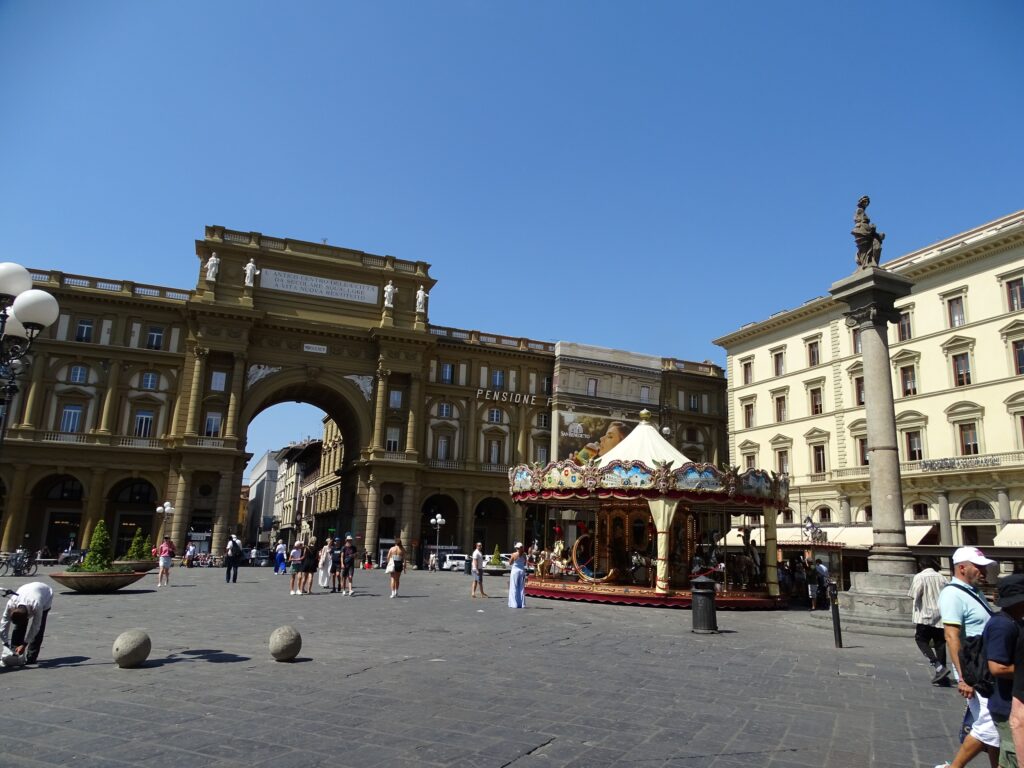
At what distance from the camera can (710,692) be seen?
8.17 metres

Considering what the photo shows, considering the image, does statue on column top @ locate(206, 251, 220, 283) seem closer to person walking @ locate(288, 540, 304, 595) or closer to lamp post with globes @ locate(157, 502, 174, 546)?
lamp post with globes @ locate(157, 502, 174, 546)

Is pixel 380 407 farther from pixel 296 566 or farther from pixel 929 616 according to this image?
pixel 929 616

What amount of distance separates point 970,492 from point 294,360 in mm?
36769

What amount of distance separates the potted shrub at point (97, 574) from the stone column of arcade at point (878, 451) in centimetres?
1839

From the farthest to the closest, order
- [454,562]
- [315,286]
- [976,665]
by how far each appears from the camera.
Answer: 1. [315,286]
2. [454,562]
3. [976,665]

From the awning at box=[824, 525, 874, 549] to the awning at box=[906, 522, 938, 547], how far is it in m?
1.83

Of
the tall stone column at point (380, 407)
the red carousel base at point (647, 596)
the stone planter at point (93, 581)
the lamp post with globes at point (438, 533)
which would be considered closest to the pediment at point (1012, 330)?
the red carousel base at point (647, 596)

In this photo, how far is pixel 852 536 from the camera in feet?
104

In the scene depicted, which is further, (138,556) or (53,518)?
(53,518)

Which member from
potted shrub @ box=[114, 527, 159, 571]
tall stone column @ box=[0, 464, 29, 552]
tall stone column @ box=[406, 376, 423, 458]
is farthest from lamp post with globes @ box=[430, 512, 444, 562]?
tall stone column @ box=[0, 464, 29, 552]

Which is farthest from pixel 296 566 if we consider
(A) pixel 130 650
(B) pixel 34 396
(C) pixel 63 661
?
(B) pixel 34 396

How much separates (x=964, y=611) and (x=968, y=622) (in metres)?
0.09

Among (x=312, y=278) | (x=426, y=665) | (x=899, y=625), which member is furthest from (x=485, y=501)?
(x=426, y=665)

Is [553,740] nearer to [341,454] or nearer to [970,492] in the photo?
[970,492]
